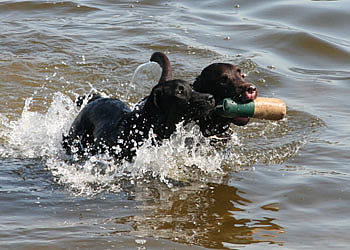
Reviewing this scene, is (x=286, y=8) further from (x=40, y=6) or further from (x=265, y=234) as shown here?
(x=265, y=234)

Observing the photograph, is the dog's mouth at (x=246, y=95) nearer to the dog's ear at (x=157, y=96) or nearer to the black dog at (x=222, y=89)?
the black dog at (x=222, y=89)

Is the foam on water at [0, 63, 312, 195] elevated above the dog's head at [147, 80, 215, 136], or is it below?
below

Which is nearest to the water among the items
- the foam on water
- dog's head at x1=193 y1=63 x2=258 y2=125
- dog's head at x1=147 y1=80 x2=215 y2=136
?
the foam on water

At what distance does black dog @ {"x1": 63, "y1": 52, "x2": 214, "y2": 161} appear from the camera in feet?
21.8

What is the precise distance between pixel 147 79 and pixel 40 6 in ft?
20.4

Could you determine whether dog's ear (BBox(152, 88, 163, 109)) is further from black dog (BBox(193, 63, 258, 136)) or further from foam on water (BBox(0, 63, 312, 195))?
black dog (BBox(193, 63, 258, 136))

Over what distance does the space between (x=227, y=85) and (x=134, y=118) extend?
1.12m

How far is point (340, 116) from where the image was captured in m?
9.36

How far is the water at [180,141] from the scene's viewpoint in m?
5.66

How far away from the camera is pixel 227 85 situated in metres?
7.29

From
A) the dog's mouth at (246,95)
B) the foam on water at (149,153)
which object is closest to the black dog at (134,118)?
the foam on water at (149,153)

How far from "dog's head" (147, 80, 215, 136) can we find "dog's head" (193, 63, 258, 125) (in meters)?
0.49

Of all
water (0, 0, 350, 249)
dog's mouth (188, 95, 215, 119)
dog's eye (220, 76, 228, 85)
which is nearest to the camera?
water (0, 0, 350, 249)

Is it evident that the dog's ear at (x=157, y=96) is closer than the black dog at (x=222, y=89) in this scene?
Yes
